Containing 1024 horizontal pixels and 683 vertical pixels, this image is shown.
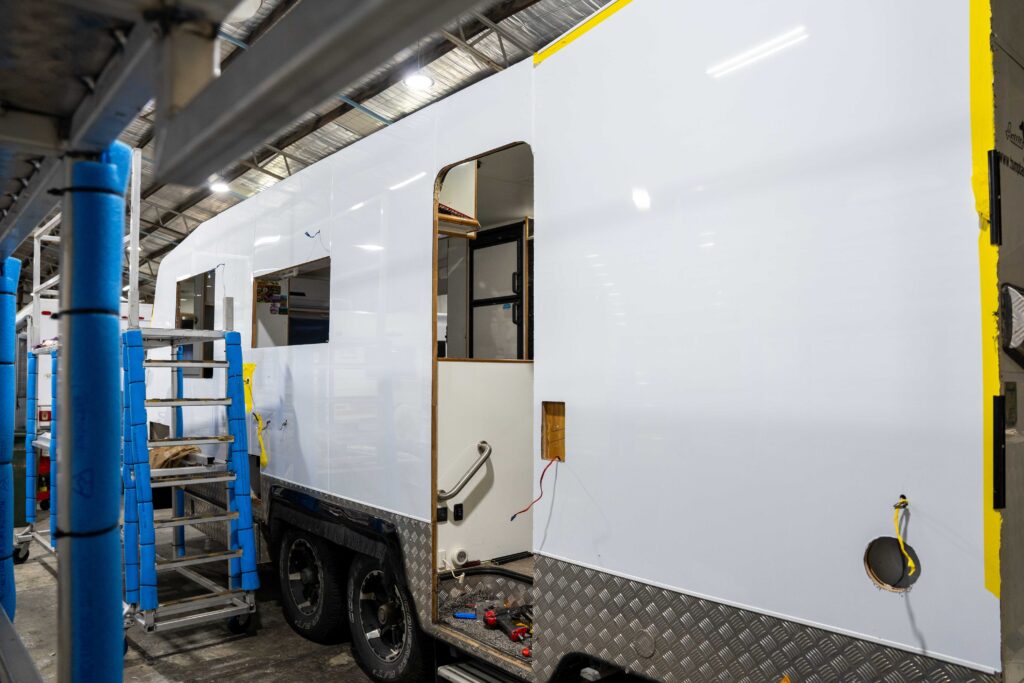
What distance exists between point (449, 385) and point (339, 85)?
256 cm

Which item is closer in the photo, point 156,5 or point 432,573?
point 156,5

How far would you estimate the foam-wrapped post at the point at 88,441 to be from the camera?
5.11 feet

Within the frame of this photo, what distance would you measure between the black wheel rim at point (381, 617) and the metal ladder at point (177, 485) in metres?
1.16

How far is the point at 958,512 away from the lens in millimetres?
1476

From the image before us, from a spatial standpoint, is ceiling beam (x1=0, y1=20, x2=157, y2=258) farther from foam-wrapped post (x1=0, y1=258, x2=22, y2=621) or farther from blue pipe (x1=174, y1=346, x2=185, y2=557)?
blue pipe (x1=174, y1=346, x2=185, y2=557)

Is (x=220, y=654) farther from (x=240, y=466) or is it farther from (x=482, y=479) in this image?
(x=482, y=479)

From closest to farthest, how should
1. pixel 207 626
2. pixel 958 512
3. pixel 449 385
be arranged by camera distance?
pixel 958 512
pixel 449 385
pixel 207 626

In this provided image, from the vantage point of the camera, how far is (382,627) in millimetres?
3598

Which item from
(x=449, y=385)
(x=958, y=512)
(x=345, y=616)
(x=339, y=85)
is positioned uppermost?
(x=339, y=85)

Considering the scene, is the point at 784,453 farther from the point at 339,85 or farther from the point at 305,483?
the point at 305,483

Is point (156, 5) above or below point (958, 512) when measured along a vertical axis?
above

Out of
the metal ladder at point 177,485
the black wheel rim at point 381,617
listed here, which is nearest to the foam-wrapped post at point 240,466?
the metal ladder at point 177,485

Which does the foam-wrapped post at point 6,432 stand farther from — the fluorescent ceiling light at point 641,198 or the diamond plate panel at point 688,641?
the fluorescent ceiling light at point 641,198

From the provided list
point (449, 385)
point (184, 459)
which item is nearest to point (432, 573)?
point (449, 385)
